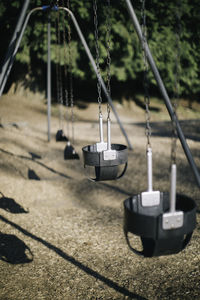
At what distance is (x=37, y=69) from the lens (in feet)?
44.6

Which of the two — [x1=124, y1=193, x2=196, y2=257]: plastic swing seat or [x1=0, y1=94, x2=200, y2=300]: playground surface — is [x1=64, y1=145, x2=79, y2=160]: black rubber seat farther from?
[x1=124, y1=193, x2=196, y2=257]: plastic swing seat

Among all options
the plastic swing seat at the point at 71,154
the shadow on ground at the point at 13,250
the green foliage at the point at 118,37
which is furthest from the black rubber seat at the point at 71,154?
the green foliage at the point at 118,37

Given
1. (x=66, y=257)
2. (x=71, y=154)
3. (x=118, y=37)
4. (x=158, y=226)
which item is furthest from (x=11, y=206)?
(x=118, y=37)

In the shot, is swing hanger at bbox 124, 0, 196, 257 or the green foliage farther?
the green foliage

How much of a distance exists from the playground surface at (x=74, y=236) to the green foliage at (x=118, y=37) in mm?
5699

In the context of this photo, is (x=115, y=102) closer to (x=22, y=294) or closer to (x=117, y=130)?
(x=117, y=130)

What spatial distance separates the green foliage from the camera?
11297mm

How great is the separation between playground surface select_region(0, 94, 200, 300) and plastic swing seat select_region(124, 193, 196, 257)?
0.92 meters

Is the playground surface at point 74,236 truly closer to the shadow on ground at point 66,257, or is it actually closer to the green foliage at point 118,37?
the shadow on ground at point 66,257

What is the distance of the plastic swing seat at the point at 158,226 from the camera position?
1.57 meters

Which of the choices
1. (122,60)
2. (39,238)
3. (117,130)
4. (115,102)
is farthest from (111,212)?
(115,102)

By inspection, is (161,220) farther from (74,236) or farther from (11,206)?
(11,206)

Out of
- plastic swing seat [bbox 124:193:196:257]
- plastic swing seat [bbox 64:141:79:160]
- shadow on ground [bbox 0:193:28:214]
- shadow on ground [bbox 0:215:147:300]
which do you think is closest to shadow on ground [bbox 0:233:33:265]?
shadow on ground [bbox 0:215:147:300]

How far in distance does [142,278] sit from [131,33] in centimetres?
1085
